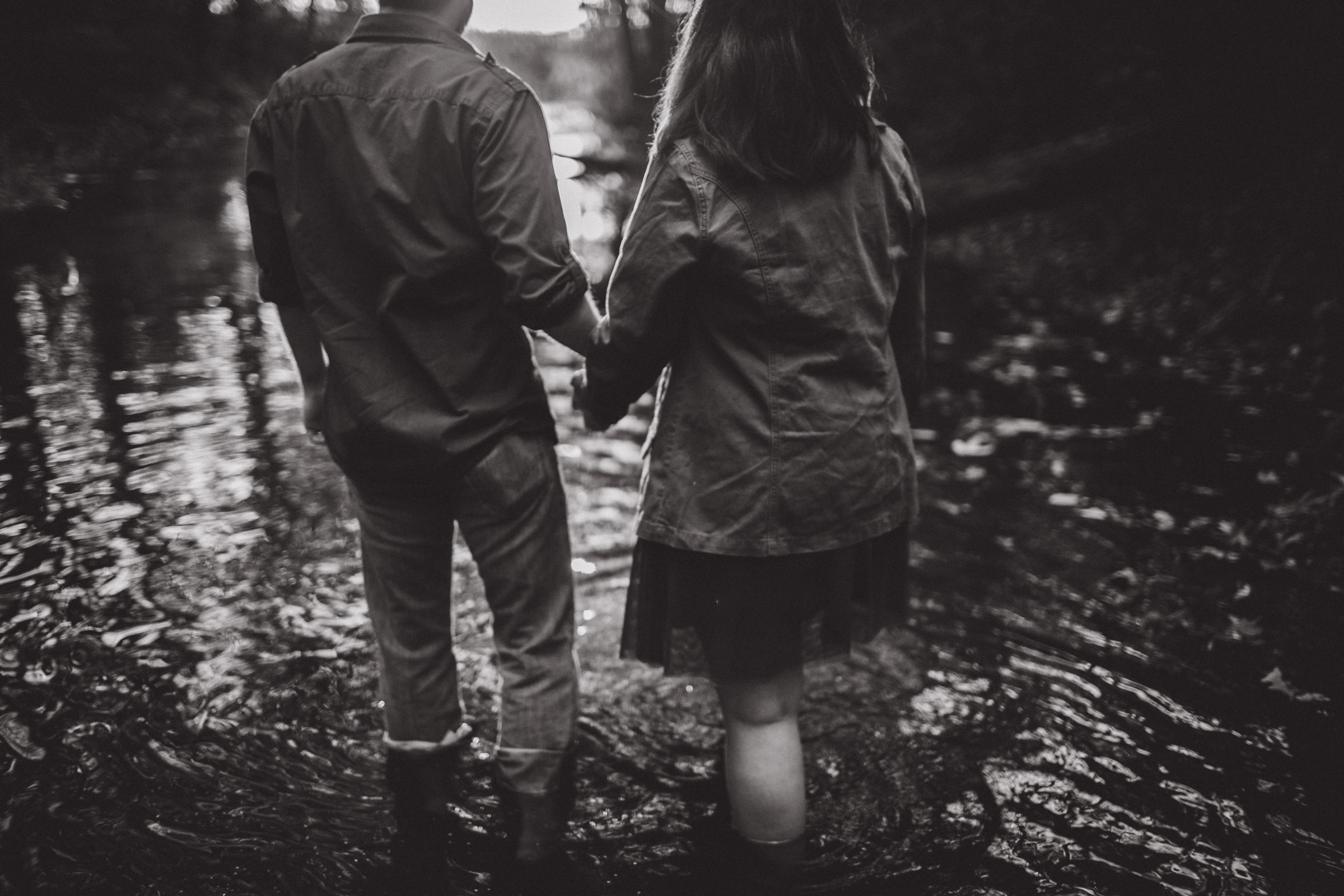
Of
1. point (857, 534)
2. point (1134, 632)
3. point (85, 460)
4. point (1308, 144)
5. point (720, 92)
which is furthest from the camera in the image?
point (1308, 144)

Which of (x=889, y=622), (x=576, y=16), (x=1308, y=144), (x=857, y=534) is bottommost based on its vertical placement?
(x=889, y=622)

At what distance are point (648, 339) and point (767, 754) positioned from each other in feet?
3.31

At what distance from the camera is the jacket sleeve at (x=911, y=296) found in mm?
2252

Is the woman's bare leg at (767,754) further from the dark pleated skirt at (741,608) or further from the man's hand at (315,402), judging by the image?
the man's hand at (315,402)

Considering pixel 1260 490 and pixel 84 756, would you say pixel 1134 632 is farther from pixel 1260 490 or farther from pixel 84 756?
pixel 84 756

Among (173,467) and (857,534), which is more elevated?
(857,534)

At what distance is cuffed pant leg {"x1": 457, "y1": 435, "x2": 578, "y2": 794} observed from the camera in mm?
2369

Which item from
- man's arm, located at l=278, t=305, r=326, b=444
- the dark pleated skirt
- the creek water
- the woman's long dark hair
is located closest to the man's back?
man's arm, located at l=278, t=305, r=326, b=444

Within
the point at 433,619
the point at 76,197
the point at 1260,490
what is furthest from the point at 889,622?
the point at 76,197

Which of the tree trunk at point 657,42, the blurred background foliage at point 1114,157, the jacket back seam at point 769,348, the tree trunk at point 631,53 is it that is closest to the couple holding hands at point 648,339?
the jacket back seam at point 769,348

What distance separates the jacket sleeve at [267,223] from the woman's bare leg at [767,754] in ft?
4.65

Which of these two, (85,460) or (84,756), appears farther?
(85,460)

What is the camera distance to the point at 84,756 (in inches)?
106

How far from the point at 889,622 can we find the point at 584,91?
37.2 m
